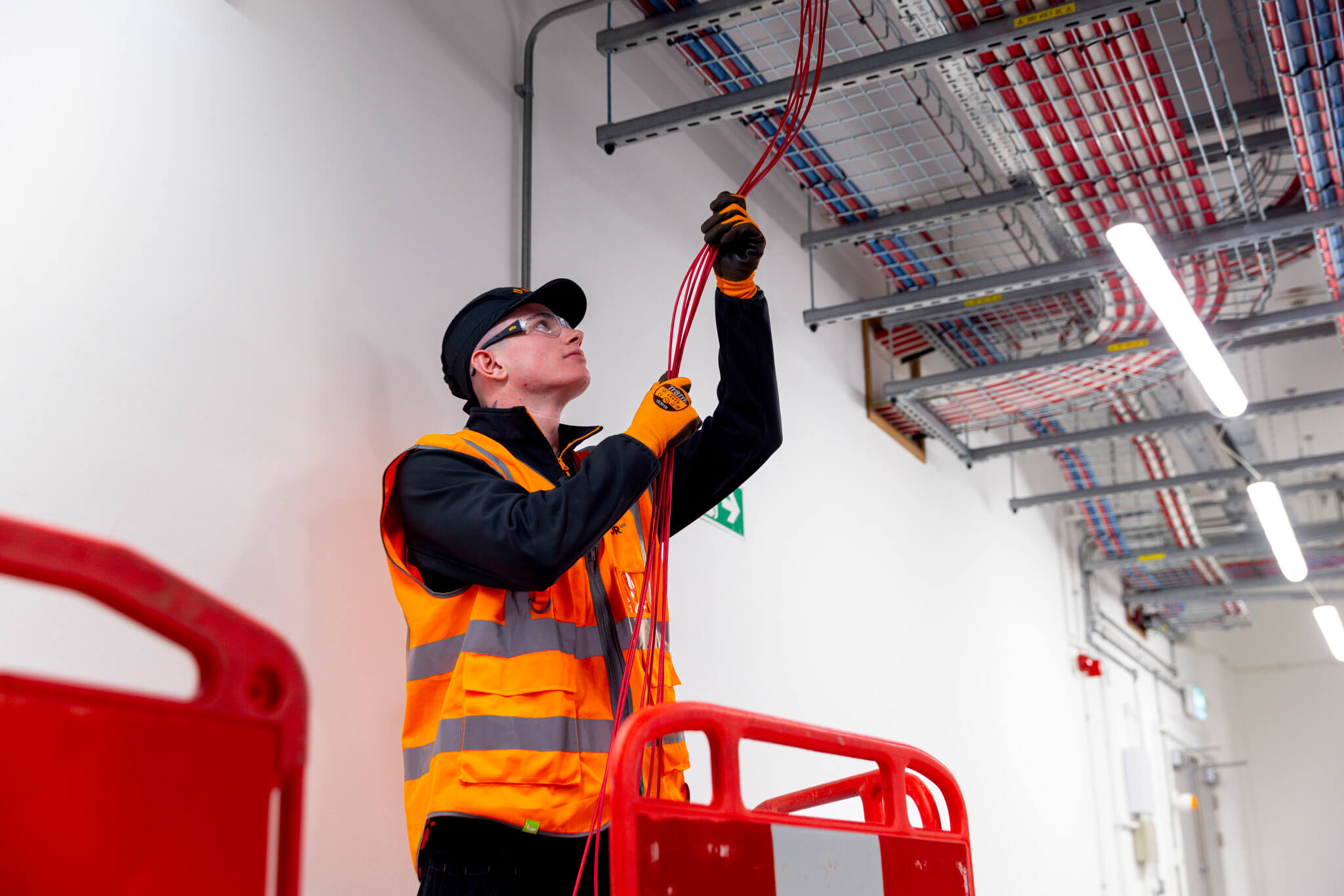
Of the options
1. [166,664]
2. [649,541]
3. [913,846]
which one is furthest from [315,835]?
[913,846]

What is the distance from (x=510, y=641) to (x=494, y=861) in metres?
0.33

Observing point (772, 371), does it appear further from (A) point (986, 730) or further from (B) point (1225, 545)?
(B) point (1225, 545)

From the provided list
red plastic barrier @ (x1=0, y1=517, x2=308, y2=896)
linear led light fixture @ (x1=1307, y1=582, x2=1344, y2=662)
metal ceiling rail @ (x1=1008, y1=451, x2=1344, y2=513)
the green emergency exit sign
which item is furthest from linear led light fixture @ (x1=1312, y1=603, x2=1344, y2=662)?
red plastic barrier @ (x1=0, y1=517, x2=308, y2=896)

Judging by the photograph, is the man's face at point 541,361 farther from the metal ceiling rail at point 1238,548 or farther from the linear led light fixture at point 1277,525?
the metal ceiling rail at point 1238,548

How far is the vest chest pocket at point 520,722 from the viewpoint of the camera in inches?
71.5

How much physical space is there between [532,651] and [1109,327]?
141 inches

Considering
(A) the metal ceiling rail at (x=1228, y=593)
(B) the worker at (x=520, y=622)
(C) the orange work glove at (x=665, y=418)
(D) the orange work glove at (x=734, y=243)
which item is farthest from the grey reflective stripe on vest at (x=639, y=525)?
(A) the metal ceiling rail at (x=1228, y=593)

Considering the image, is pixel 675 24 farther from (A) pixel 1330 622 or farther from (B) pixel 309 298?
(A) pixel 1330 622

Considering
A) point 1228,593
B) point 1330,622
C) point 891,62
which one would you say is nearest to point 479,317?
point 891,62

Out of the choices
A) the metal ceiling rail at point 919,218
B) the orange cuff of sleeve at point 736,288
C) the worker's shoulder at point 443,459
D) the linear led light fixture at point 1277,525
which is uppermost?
the metal ceiling rail at point 919,218

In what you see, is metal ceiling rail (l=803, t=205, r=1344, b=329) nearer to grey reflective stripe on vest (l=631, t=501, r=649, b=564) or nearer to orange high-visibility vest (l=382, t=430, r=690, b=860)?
grey reflective stripe on vest (l=631, t=501, r=649, b=564)

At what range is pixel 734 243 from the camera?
7.75ft

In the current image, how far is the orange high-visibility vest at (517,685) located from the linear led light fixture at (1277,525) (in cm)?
469

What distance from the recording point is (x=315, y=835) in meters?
2.24
